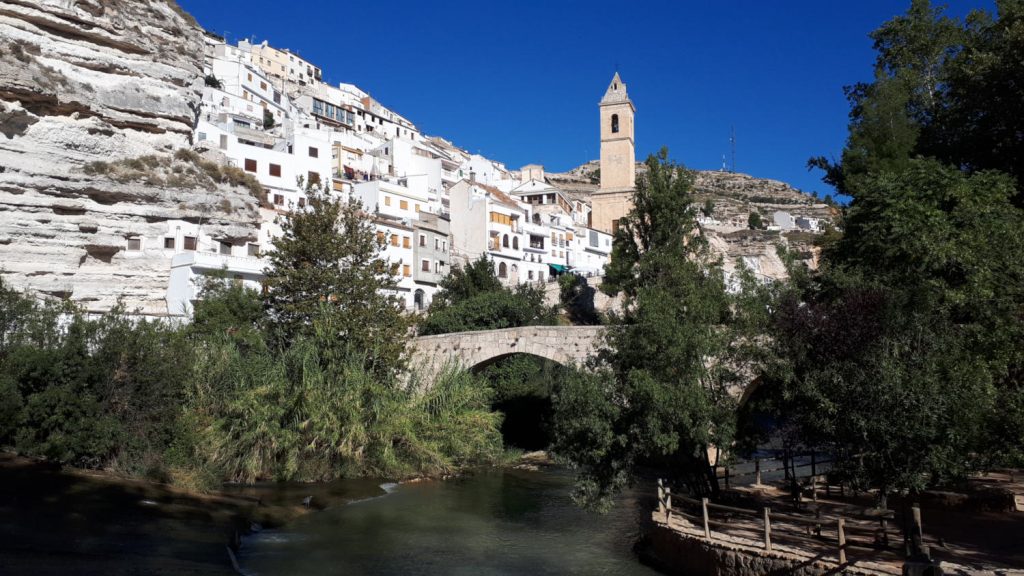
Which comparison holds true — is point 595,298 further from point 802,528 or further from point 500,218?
point 802,528

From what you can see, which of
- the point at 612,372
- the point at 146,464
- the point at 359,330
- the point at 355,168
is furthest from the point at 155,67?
the point at 612,372

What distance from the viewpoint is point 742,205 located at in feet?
325

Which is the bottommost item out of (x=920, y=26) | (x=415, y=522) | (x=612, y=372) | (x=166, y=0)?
(x=415, y=522)

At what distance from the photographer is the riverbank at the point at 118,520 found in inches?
440

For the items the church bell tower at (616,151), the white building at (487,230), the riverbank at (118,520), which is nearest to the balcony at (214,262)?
the white building at (487,230)

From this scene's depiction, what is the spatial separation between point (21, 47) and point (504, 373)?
24579 millimetres

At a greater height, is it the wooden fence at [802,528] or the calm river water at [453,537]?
the wooden fence at [802,528]

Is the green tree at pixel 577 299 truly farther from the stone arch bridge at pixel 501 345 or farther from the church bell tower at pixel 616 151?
the stone arch bridge at pixel 501 345

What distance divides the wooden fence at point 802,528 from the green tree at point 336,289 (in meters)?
11.3

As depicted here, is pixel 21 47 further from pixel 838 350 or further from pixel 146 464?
pixel 838 350

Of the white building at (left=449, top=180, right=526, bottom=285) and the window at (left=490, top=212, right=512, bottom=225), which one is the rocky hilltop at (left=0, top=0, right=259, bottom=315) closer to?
the white building at (left=449, top=180, right=526, bottom=285)

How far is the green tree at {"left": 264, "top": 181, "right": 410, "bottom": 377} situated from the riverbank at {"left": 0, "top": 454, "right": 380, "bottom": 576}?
522cm

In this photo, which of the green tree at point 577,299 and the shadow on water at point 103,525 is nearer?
the shadow on water at point 103,525

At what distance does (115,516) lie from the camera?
532 inches
